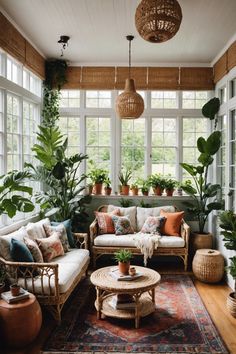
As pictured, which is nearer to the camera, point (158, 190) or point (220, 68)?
point (220, 68)

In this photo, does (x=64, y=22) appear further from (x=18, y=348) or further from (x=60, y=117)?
(x=18, y=348)

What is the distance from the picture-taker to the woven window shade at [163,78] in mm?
6551

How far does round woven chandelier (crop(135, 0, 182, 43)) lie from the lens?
116 inches

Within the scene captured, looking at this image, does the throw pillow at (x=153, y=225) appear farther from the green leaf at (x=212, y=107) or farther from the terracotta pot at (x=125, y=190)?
the green leaf at (x=212, y=107)

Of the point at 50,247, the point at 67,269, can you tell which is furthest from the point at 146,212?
the point at 67,269

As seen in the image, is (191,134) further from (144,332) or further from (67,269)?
(144,332)

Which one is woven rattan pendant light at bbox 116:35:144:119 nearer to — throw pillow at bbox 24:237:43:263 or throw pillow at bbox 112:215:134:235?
throw pillow at bbox 112:215:134:235

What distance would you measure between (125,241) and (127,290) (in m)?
1.95

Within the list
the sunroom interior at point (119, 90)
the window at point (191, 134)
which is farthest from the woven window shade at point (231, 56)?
the window at point (191, 134)

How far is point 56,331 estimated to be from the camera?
3.66 meters

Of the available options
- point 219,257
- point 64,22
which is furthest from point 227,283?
point 64,22

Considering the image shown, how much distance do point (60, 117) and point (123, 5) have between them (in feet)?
9.74

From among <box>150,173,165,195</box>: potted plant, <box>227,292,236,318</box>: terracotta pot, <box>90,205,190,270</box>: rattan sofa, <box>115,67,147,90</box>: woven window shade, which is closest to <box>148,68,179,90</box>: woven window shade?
<box>115,67,147,90</box>: woven window shade

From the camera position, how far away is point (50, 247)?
4477mm
